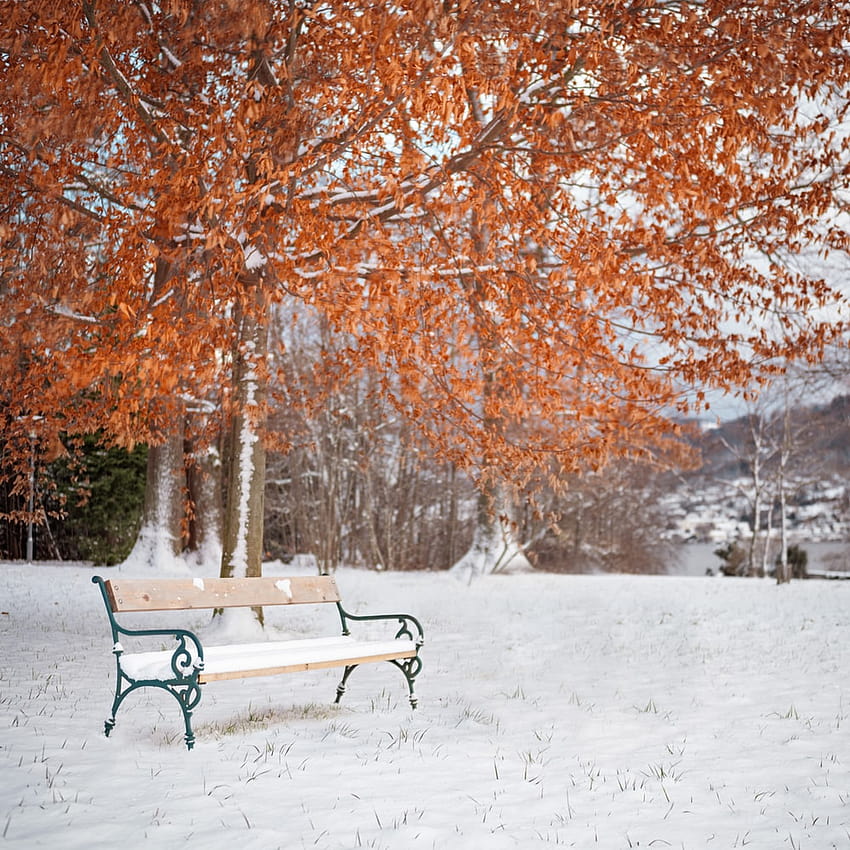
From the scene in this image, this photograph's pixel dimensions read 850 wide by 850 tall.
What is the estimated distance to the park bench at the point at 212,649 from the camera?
4.66 metres

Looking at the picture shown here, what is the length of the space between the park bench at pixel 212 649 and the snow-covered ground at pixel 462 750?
32cm

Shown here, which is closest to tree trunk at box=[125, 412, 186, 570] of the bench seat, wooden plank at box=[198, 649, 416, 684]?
the bench seat

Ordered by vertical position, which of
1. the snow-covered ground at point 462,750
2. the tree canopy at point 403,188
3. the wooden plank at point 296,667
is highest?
the tree canopy at point 403,188

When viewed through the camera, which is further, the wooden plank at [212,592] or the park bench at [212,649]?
the wooden plank at [212,592]

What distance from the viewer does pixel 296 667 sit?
5125 mm

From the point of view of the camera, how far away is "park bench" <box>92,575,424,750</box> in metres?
4.66

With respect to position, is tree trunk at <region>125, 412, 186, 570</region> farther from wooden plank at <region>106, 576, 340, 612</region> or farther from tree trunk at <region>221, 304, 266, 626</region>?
wooden plank at <region>106, 576, 340, 612</region>

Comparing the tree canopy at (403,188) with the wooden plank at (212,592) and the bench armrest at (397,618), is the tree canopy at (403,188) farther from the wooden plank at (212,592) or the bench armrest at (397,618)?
the bench armrest at (397,618)

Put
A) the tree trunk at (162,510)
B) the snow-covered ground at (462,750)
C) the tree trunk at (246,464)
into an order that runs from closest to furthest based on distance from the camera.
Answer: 1. the snow-covered ground at (462,750)
2. the tree trunk at (246,464)
3. the tree trunk at (162,510)

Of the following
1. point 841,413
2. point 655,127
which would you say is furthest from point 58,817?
point 841,413

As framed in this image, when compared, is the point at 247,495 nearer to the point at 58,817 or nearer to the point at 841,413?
the point at 58,817

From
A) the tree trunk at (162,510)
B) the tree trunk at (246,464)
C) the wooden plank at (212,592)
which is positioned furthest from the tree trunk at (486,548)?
the wooden plank at (212,592)

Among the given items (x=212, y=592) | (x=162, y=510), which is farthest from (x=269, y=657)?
(x=162, y=510)

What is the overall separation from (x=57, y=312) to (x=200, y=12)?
3184mm
